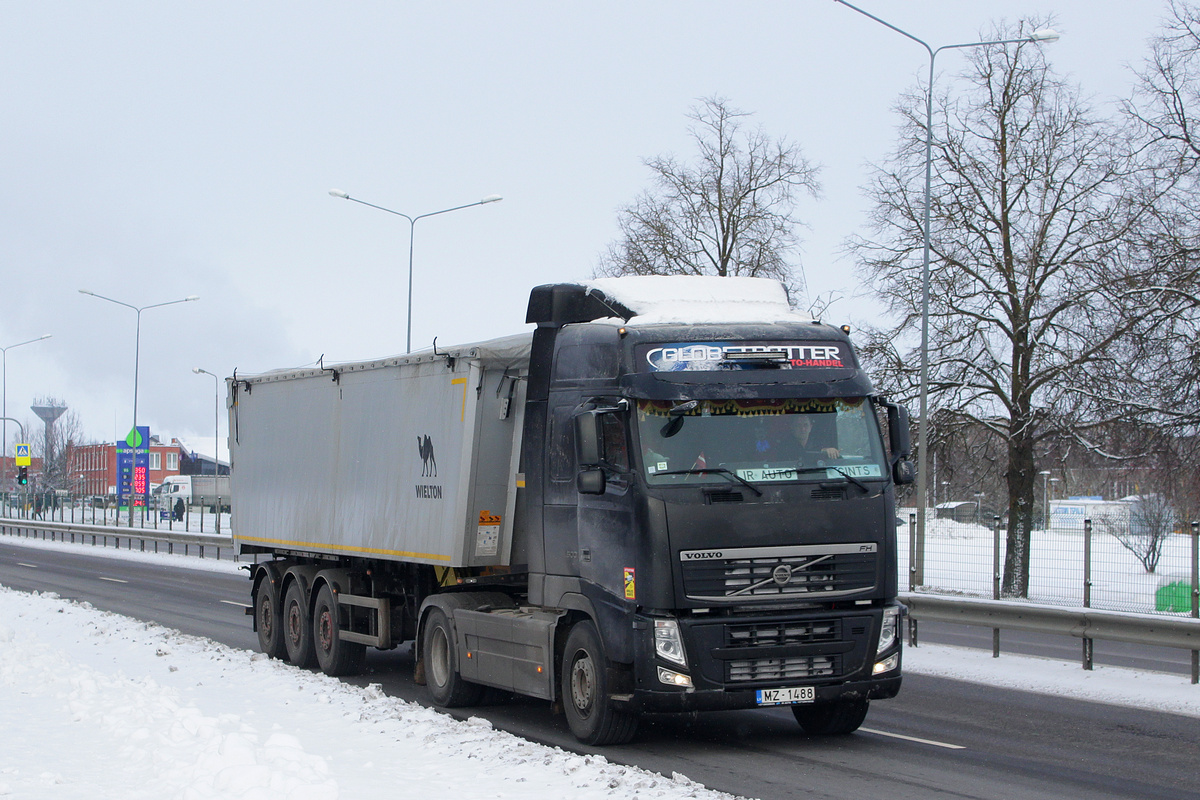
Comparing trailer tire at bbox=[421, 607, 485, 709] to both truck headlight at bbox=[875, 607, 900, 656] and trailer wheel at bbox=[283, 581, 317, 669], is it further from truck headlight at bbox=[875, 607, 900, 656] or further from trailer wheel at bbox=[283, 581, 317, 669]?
truck headlight at bbox=[875, 607, 900, 656]

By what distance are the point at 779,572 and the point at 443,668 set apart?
4030 mm

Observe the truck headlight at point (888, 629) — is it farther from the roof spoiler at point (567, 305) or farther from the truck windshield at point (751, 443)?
the roof spoiler at point (567, 305)

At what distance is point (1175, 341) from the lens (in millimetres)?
22469

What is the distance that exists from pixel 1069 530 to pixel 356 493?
10.8 metres

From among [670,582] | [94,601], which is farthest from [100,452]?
[670,582]

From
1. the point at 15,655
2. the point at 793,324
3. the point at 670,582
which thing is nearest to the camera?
the point at 670,582

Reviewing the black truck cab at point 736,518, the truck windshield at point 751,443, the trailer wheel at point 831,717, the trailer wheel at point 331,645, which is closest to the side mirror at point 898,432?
the black truck cab at point 736,518

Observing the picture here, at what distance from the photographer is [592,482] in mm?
9109

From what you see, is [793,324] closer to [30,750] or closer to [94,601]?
[30,750]

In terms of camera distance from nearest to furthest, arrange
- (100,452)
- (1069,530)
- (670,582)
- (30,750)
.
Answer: (30,750) → (670,582) → (1069,530) → (100,452)

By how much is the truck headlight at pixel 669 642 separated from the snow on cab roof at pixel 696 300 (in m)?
2.23

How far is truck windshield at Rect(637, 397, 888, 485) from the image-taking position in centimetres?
891

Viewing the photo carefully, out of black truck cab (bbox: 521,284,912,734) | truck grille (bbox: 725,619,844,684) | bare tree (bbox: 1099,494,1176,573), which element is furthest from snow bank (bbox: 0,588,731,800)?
bare tree (bbox: 1099,494,1176,573)

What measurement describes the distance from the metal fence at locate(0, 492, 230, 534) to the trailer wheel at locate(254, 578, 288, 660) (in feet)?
134
